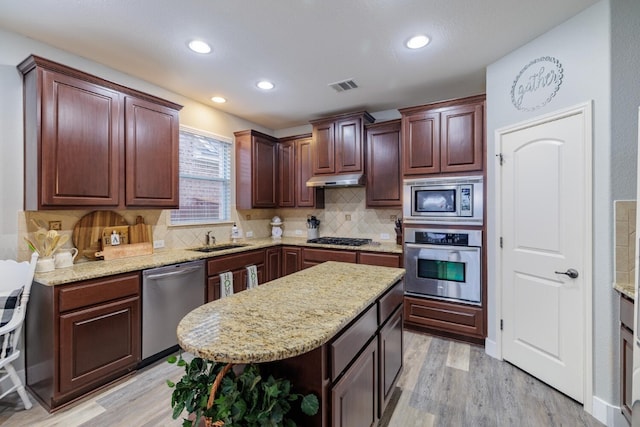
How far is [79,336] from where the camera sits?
2029mm

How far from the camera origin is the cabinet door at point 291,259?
388cm

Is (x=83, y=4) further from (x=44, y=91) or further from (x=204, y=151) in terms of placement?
(x=204, y=151)

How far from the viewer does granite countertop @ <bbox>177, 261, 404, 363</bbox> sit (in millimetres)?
967

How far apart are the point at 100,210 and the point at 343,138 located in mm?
2785

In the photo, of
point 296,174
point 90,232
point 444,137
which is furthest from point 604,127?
point 90,232

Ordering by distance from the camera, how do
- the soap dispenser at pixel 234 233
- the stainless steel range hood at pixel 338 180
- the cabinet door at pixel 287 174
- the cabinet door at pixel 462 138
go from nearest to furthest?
the cabinet door at pixel 462 138 < the stainless steel range hood at pixel 338 180 < the soap dispenser at pixel 234 233 < the cabinet door at pixel 287 174

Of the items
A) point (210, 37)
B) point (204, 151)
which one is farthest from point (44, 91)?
point (204, 151)

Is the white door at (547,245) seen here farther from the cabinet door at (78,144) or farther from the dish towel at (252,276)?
the cabinet door at (78,144)

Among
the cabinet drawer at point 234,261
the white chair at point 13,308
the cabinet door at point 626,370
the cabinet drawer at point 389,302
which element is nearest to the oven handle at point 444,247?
the cabinet drawer at point 389,302

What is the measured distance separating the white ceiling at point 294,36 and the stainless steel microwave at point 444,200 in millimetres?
1080

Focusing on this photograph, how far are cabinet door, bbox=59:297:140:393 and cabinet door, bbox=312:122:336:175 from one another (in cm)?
261

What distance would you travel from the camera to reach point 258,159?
4.14 m

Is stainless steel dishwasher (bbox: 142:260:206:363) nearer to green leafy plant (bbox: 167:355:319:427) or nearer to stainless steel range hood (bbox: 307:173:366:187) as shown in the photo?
green leafy plant (bbox: 167:355:319:427)

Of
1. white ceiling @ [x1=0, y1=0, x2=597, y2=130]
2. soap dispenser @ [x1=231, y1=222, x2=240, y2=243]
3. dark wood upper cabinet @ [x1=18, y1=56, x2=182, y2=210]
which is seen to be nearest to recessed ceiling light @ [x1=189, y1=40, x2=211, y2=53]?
white ceiling @ [x1=0, y1=0, x2=597, y2=130]
